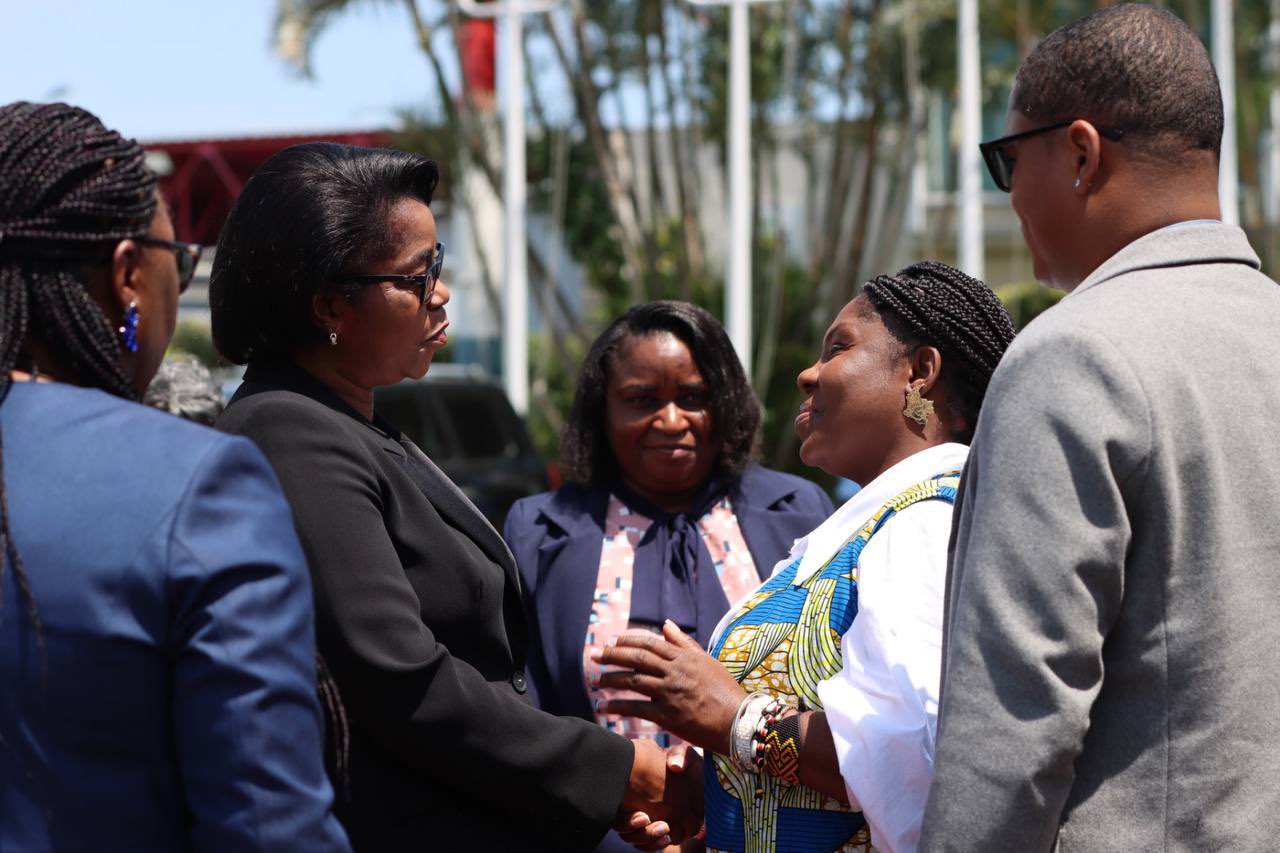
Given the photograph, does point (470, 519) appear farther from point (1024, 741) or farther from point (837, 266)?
point (837, 266)

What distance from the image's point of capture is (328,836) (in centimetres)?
183

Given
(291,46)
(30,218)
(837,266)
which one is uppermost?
(291,46)

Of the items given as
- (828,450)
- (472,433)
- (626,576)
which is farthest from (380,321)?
(472,433)

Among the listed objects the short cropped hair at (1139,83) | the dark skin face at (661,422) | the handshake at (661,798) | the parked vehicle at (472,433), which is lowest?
the parked vehicle at (472,433)

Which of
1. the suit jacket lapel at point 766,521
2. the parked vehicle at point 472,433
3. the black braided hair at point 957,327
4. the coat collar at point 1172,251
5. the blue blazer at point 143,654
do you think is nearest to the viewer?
the blue blazer at point 143,654

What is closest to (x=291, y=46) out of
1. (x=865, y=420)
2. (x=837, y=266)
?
(x=837, y=266)

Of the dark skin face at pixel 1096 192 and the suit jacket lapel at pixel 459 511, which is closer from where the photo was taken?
the dark skin face at pixel 1096 192

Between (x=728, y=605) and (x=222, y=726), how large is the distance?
2.39 metres

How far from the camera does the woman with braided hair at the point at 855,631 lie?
2.46 m

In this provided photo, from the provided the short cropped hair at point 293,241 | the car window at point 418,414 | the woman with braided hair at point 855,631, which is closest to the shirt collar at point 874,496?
the woman with braided hair at point 855,631

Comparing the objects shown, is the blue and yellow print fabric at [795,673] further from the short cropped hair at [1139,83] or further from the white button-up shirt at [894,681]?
the short cropped hair at [1139,83]

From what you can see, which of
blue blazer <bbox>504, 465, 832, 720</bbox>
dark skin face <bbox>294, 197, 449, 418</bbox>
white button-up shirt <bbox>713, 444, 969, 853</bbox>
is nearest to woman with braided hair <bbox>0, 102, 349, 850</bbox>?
dark skin face <bbox>294, 197, 449, 418</bbox>

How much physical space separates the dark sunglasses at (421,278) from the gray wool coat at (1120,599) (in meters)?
1.14

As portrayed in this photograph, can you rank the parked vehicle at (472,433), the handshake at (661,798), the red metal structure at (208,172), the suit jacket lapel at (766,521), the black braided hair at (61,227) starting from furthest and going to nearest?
the red metal structure at (208,172)
the parked vehicle at (472,433)
the suit jacket lapel at (766,521)
the handshake at (661,798)
the black braided hair at (61,227)
